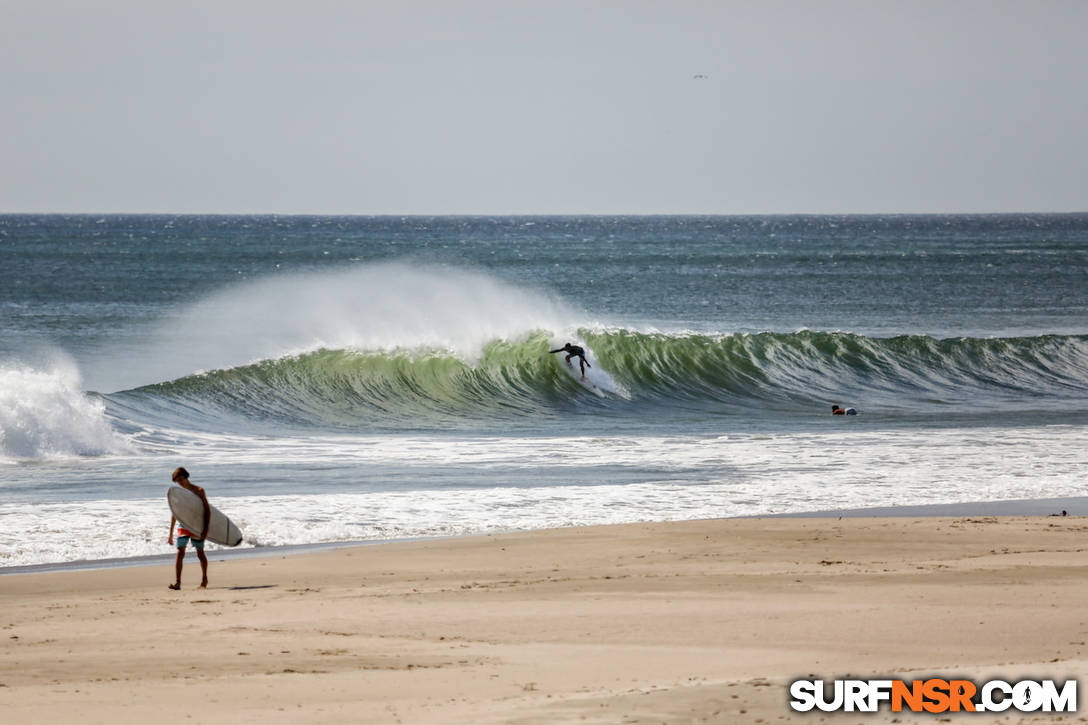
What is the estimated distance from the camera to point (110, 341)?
37.1 metres

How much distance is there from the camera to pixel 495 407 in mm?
26031

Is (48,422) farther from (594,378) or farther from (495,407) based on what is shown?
(594,378)

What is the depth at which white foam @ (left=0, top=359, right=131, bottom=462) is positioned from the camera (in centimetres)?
1786

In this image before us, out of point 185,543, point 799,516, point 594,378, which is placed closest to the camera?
point 185,543

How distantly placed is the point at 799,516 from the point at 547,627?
594 centimetres

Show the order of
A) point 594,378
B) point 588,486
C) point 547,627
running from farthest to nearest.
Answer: point 594,378
point 588,486
point 547,627

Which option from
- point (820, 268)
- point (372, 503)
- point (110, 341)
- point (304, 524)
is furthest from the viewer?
point (820, 268)

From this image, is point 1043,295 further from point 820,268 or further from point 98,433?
point 98,433

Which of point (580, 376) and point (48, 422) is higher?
point (580, 376)

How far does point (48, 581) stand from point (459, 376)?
18087mm

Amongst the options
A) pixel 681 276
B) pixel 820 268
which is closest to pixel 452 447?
pixel 681 276

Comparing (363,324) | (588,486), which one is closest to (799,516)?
(588,486)

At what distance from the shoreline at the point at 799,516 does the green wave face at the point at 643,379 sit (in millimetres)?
10538

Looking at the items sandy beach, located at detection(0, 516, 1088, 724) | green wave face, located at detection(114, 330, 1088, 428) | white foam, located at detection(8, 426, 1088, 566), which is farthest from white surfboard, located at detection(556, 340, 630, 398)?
sandy beach, located at detection(0, 516, 1088, 724)
